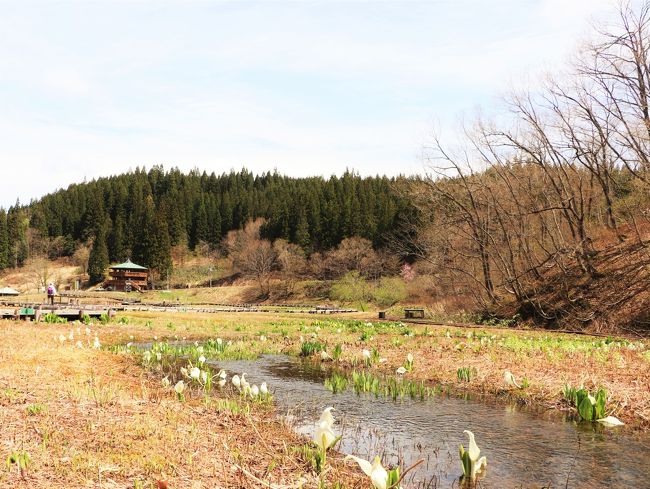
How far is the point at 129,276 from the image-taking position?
87.6 m

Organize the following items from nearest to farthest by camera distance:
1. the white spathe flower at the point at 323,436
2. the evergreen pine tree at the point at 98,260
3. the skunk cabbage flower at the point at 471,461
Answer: the white spathe flower at the point at 323,436
the skunk cabbage flower at the point at 471,461
the evergreen pine tree at the point at 98,260

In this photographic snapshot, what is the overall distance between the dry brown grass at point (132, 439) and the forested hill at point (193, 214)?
220ft

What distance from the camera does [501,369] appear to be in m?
12.1

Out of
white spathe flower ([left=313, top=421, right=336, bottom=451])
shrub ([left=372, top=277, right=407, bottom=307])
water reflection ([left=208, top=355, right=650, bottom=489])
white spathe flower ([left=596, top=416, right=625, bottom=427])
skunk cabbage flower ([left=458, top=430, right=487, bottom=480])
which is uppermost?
white spathe flower ([left=313, top=421, right=336, bottom=451])

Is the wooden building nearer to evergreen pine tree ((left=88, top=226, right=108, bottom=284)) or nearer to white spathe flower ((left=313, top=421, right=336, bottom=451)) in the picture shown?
evergreen pine tree ((left=88, top=226, right=108, bottom=284))

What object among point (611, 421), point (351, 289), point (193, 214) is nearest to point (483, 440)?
point (611, 421)

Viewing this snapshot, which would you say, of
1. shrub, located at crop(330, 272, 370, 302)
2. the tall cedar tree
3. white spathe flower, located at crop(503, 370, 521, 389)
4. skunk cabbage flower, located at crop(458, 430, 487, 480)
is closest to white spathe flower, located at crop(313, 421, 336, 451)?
skunk cabbage flower, located at crop(458, 430, 487, 480)

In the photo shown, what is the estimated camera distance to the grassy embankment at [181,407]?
17.3 feet

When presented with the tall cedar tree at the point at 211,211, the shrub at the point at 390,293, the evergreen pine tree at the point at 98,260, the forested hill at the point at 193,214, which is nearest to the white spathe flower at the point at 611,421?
the shrub at the point at 390,293

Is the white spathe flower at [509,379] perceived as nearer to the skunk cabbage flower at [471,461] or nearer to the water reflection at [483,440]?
the water reflection at [483,440]

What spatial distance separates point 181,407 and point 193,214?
11430cm

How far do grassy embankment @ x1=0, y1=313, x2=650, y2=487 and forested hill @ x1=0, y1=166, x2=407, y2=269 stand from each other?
61.1 metres

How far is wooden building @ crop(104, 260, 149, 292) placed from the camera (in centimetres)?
8644

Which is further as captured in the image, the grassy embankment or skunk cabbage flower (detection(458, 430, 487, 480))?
the grassy embankment
